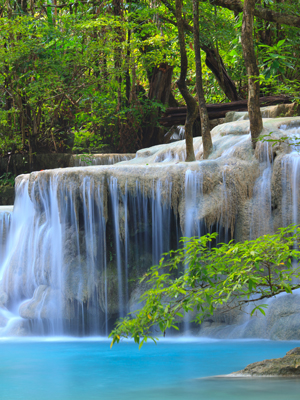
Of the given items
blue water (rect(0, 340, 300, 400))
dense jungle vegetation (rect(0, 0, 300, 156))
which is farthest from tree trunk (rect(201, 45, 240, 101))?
blue water (rect(0, 340, 300, 400))

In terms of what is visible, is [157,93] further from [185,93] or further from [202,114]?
[202,114]

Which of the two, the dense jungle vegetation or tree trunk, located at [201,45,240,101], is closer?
the dense jungle vegetation

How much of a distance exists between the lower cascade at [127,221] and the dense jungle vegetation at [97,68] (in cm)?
542

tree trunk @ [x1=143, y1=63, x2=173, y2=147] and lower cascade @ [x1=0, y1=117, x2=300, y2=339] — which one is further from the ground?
tree trunk @ [x1=143, y1=63, x2=173, y2=147]

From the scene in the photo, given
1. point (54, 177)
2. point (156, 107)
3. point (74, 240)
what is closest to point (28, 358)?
point (74, 240)

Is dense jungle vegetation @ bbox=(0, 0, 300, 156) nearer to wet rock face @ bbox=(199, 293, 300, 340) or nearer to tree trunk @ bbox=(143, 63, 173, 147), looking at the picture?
tree trunk @ bbox=(143, 63, 173, 147)

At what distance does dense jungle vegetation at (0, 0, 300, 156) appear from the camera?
1391 cm

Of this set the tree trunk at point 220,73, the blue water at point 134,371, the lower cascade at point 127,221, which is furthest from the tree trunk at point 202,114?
the tree trunk at point 220,73

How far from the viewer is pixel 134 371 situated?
217 inches

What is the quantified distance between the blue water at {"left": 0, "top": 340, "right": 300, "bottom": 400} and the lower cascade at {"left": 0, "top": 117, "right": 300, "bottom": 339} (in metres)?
0.99

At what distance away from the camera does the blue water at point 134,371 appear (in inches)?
171

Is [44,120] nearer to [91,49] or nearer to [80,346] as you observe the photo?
[91,49]

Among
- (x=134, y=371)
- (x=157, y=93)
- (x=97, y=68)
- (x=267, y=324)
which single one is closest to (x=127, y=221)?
(x=267, y=324)

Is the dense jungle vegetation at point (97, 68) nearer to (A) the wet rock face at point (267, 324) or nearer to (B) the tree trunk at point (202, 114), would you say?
(B) the tree trunk at point (202, 114)
